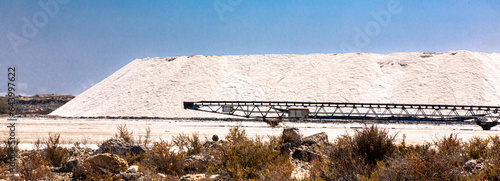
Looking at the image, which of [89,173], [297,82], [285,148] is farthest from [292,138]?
[297,82]

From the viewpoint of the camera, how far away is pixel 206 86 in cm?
4944

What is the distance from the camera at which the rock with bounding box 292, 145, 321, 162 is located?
749cm

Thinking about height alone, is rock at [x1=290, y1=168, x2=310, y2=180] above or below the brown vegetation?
below

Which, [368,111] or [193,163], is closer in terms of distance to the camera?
[193,163]

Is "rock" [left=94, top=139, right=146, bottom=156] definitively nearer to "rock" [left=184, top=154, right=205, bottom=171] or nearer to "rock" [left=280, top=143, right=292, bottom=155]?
"rock" [left=184, top=154, right=205, bottom=171]

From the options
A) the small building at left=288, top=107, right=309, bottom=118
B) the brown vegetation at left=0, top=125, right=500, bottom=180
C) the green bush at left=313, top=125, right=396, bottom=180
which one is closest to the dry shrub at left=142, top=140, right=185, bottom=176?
the brown vegetation at left=0, top=125, right=500, bottom=180

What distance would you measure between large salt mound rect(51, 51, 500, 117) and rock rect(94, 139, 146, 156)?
105ft

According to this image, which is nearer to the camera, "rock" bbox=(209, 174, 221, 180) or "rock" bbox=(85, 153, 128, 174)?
"rock" bbox=(209, 174, 221, 180)

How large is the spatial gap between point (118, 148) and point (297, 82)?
44259 millimetres

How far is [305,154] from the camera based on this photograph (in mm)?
7637

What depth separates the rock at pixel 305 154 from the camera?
749cm

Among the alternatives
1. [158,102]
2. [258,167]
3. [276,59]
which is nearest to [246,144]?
[258,167]

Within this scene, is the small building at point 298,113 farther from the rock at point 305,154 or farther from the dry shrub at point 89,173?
the dry shrub at point 89,173

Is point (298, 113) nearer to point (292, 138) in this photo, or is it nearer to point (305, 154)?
point (292, 138)
